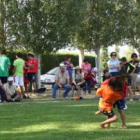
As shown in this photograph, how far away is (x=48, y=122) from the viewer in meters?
11.6

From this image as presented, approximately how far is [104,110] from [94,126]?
17.7 inches

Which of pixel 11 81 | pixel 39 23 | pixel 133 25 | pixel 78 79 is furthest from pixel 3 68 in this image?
pixel 133 25

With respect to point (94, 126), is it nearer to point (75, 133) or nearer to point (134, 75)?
point (75, 133)

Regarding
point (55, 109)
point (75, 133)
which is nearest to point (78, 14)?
point (55, 109)

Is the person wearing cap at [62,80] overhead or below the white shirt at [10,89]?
overhead

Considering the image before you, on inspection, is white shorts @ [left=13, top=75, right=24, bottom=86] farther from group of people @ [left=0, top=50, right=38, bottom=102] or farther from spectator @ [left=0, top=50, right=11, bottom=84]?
spectator @ [left=0, top=50, right=11, bottom=84]

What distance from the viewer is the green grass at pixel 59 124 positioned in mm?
9359

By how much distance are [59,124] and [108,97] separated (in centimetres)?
138

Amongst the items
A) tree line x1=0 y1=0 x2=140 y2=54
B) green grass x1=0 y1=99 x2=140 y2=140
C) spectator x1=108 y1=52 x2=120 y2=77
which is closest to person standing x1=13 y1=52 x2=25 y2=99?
spectator x1=108 y1=52 x2=120 y2=77

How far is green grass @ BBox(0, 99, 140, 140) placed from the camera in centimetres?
936

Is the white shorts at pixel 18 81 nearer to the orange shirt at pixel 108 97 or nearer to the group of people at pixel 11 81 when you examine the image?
the group of people at pixel 11 81

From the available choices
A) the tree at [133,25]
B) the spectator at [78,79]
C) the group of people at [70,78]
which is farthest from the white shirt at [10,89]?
the tree at [133,25]

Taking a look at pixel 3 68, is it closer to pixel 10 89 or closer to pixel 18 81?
pixel 10 89

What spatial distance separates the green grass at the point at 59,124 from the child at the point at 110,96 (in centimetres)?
25
